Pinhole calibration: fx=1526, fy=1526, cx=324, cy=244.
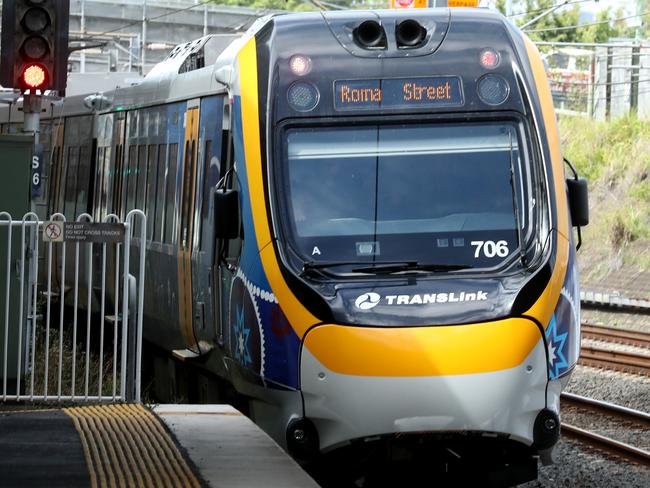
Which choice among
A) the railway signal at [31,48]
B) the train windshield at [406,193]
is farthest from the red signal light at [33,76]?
the train windshield at [406,193]

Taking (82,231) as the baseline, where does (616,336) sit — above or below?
below

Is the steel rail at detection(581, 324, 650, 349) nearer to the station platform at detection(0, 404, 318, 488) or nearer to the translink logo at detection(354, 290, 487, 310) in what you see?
the translink logo at detection(354, 290, 487, 310)

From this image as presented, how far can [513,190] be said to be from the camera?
33.3 ft

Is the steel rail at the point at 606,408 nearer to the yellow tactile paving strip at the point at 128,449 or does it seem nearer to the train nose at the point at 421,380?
the train nose at the point at 421,380

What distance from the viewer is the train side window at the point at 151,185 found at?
14220mm

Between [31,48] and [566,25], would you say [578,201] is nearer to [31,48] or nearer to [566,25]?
[31,48]

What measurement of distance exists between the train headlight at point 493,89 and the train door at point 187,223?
9.31 feet

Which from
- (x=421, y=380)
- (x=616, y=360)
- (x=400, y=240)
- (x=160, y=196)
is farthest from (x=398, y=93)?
(x=616, y=360)

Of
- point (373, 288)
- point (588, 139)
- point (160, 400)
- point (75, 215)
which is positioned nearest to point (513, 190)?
point (373, 288)

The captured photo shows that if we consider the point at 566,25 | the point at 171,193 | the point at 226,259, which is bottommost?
the point at 226,259

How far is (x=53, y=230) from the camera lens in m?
10.7

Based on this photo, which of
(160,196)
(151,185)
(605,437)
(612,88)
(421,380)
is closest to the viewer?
(421,380)

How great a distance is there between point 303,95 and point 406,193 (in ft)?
3.26

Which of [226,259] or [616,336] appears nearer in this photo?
[226,259]
